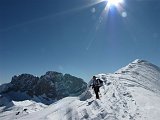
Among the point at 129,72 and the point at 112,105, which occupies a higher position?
the point at 129,72

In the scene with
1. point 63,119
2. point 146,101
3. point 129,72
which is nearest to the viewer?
point 63,119

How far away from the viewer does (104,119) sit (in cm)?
2148

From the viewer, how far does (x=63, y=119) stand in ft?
83.9

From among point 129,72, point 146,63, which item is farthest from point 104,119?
point 146,63

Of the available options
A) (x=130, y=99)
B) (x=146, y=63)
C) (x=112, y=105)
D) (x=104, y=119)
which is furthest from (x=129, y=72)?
(x=104, y=119)

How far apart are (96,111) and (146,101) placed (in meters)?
8.16

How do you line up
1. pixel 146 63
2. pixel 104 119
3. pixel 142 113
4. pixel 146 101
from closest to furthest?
1. pixel 104 119
2. pixel 142 113
3. pixel 146 101
4. pixel 146 63

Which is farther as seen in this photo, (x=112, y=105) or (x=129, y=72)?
(x=129, y=72)

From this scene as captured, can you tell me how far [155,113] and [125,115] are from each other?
3591 millimetres

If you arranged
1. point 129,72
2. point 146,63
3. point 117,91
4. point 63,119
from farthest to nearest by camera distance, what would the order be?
point 146,63 < point 129,72 < point 117,91 < point 63,119

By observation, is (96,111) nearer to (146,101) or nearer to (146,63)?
(146,101)

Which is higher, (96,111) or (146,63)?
(146,63)

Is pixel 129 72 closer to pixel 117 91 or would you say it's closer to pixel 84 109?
pixel 117 91

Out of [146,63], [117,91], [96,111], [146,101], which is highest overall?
[146,63]
